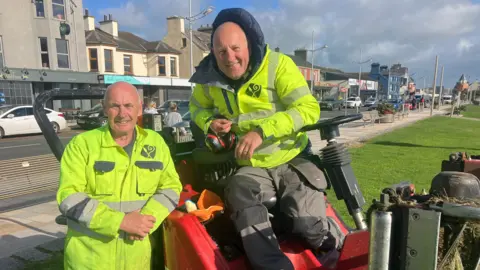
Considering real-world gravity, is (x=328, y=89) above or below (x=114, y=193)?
above

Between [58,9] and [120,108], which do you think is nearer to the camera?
[120,108]

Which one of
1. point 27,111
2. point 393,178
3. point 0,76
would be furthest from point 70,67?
point 393,178

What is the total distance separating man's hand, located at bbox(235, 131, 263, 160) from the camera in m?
1.78

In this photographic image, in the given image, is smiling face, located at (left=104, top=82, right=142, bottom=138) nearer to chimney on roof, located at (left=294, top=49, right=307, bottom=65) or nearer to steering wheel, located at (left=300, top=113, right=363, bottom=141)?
steering wheel, located at (left=300, top=113, right=363, bottom=141)

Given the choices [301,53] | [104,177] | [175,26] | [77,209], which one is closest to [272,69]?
[104,177]

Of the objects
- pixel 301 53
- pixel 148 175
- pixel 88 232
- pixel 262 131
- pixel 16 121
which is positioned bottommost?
pixel 16 121

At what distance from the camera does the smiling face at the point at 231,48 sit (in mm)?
2008

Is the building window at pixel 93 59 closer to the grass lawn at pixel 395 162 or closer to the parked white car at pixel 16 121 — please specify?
the parked white car at pixel 16 121

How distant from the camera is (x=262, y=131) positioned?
183 centimetres

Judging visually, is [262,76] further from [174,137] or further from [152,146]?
[174,137]

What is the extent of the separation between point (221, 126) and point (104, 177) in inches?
26.1

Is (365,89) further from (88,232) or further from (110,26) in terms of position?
(88,232)

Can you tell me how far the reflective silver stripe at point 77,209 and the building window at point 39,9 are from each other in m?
28.1

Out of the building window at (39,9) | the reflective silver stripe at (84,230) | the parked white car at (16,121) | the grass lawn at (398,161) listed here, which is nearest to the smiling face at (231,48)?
the reflective silver stripe at (84,230)
